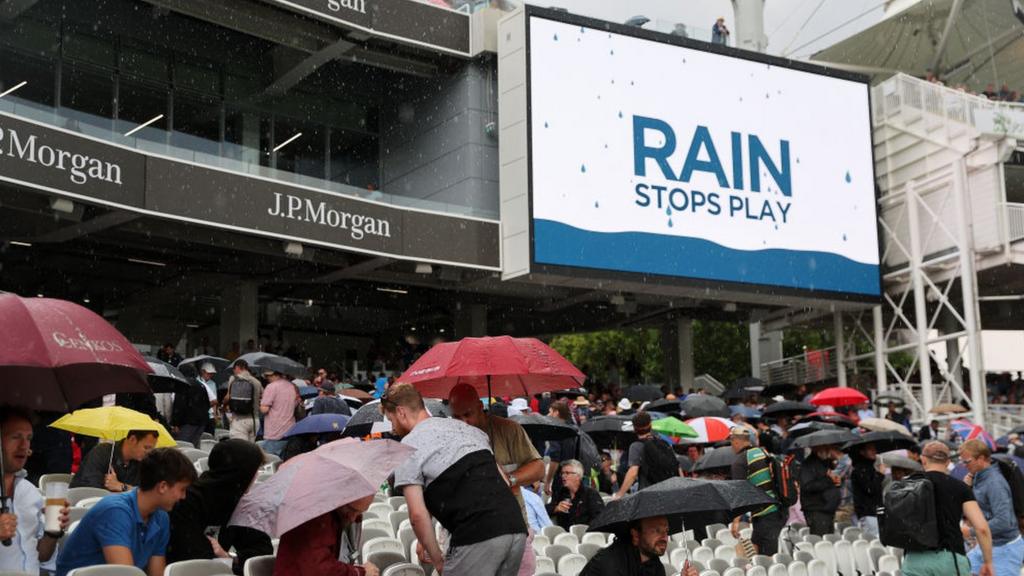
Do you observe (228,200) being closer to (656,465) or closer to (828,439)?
(656,465)

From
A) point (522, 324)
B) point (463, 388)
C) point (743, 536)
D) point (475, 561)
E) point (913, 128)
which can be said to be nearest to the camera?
point (475, 561)

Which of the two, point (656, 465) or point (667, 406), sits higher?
point (667, 406)

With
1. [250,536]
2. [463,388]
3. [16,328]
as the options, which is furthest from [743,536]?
[16,328]

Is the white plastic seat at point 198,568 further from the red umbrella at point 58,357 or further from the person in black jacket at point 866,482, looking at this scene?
the person in black jacket at point 866,482

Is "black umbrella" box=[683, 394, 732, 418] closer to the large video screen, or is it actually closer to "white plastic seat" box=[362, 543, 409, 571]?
the large video screen

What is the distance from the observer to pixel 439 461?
19.8 feet

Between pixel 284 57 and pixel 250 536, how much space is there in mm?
21608

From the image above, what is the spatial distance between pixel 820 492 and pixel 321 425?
4.93 meters

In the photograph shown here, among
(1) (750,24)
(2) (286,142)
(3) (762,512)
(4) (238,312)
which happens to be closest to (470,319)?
(4) (238,312)

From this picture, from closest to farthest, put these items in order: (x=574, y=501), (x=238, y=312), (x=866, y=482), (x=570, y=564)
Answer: (x=570, y=564) < (x=574, y=501) < (x=866, y=482) < (x=238, y=312)

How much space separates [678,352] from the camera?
3397 centimetres

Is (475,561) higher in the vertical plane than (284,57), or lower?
lower

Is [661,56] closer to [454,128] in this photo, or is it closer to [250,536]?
[454,128]

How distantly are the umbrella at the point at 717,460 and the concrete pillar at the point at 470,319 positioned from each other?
19615 mm
